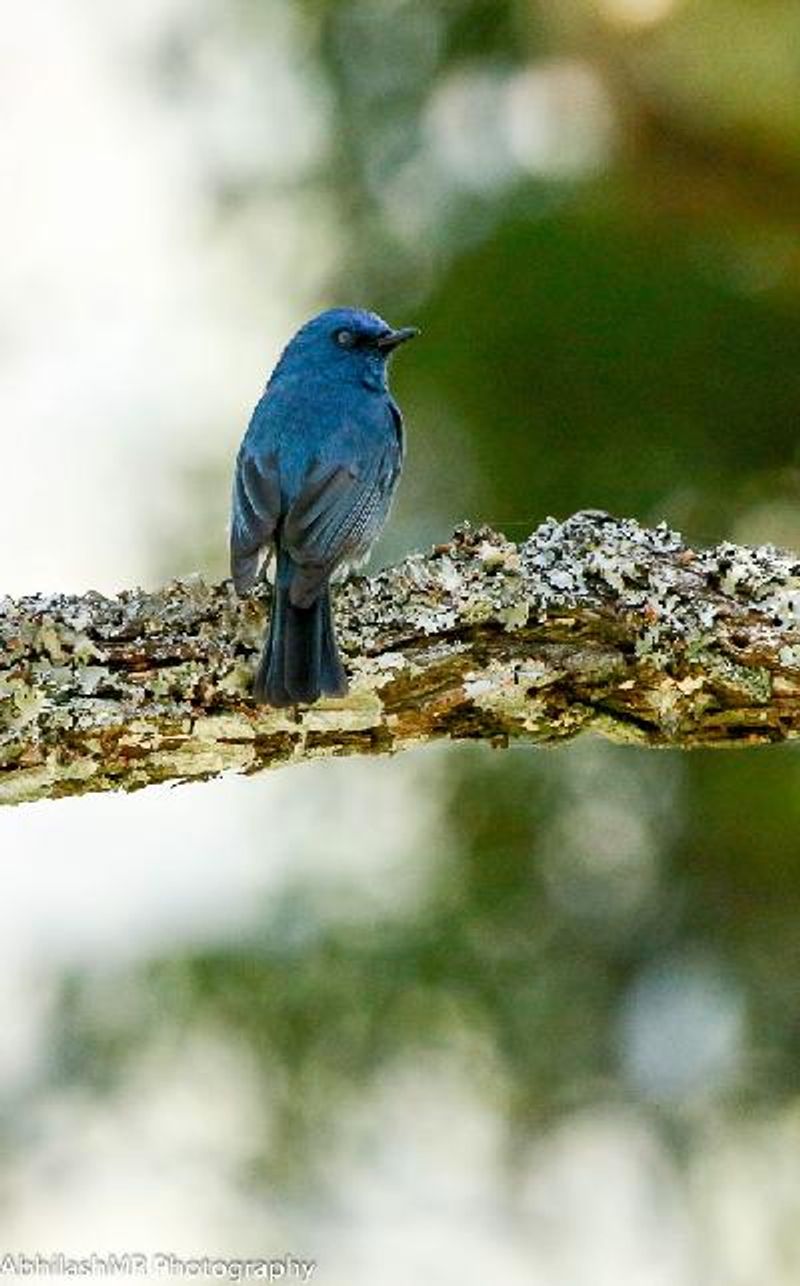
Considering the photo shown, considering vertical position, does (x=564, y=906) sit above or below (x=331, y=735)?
above

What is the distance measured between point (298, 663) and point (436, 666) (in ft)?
1.00

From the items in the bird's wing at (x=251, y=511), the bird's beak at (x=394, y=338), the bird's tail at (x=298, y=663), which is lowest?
the bird's tail at (x=298, y=663)

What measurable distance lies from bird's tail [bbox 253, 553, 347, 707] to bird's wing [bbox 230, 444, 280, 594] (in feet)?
1.73

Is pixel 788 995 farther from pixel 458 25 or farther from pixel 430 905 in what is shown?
pixel 458 25

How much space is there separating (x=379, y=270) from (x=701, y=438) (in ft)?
3.32

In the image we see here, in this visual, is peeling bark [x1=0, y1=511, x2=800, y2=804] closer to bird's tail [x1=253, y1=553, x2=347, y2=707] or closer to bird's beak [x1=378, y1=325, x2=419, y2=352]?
bird's tail [x1=253, y1=553, x2=347, y2=707]

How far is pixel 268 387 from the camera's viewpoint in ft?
19.5

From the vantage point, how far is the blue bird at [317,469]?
4426mm

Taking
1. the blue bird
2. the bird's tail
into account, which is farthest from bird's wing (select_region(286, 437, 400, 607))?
the bird's tail

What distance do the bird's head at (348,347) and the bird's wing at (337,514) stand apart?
40cm

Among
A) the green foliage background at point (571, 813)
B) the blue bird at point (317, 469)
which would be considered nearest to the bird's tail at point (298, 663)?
the blue bird at point (317, 469)

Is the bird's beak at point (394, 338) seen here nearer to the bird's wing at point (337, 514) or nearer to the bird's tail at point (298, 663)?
the bird's wing at point (337, 514)

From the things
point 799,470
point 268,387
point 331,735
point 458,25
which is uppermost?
point 458,25

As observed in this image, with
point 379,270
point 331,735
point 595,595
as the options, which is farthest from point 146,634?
point 379,270
